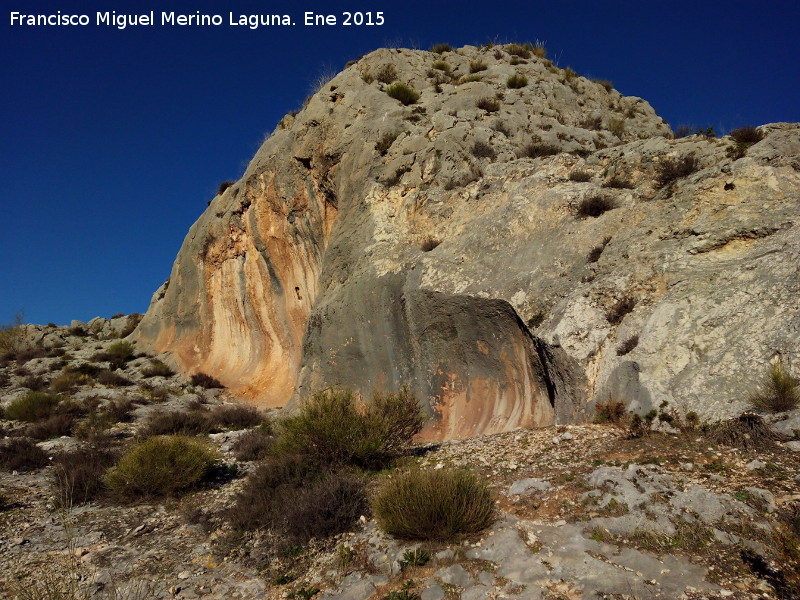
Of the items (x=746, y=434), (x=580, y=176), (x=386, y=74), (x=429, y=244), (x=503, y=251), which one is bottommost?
(x=746, y=434)

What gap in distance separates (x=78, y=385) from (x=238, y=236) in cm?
896

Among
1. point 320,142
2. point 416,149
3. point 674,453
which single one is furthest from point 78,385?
point 674,453

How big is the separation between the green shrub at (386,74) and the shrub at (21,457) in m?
Answer: 15.4

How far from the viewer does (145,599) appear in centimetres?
464

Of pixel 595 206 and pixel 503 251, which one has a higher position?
pixel 595 206

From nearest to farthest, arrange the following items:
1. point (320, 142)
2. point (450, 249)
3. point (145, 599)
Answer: point (145, 599), point (450, 249), point (320, 142)

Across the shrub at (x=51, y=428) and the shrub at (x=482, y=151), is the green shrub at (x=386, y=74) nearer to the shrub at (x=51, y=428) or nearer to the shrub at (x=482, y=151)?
the shrub at (x=482, y=151)

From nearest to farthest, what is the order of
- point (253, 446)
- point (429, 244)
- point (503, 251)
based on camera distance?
1. point (253, 446)
2. point (503, 251)
3. point (429, 244)

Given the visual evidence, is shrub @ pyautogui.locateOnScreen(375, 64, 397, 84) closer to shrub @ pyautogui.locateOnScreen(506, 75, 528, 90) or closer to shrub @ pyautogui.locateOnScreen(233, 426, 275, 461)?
shrub @ pyautogui.locateOnScreen(506, 75, 528, 90)

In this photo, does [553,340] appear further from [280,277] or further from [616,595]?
[280,277]

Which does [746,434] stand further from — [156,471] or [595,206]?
[156,471]

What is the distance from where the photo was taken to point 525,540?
15.3ft

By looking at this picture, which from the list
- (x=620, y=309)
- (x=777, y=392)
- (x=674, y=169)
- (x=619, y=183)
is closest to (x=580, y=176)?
(x=619, y=183)

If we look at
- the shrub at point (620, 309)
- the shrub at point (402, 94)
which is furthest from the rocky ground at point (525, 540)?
the shrub at point (402, 94)
